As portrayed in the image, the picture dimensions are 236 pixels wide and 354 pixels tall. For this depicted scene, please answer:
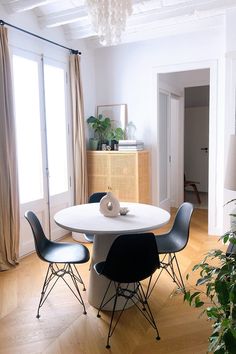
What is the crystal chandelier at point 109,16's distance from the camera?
248cm

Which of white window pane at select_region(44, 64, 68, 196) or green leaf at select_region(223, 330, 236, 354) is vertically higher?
white window pane at select_region(44, 64, 68, 196)

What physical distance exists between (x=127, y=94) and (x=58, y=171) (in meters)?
1.69

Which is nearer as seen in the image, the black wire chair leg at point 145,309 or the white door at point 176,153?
the black wire chair leg at point 145,309

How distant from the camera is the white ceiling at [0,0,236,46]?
12.0 feet

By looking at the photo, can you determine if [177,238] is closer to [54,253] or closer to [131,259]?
[131,259]

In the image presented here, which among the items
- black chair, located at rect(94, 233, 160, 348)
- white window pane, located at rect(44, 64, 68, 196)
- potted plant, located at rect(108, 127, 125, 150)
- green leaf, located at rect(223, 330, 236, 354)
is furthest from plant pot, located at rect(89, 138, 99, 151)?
green leaf, located at rect(223, 330, 236, 354)

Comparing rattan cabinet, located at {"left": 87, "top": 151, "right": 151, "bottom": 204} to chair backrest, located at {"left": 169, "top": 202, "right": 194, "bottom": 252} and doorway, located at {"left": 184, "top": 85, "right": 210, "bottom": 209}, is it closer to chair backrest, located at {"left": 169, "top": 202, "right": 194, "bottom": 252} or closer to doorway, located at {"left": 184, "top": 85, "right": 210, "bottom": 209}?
chair backrest, located at {"left": 169, "top": 202, "right": 194, "bottom": 252}

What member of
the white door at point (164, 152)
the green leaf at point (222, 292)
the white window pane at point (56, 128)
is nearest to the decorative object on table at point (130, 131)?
the white door at point (164, 152)

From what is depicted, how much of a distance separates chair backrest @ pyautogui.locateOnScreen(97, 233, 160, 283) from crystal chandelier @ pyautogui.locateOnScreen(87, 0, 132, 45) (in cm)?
164

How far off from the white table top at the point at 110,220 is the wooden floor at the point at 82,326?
0.76 metres

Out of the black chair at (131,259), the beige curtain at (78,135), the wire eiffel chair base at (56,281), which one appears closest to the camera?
the black chair at (131,259)

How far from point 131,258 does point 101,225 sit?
0.41m

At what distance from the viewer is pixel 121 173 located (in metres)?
4.73

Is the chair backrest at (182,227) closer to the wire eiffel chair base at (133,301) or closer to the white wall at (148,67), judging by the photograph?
the wire eiffel chair base at (133,301)
